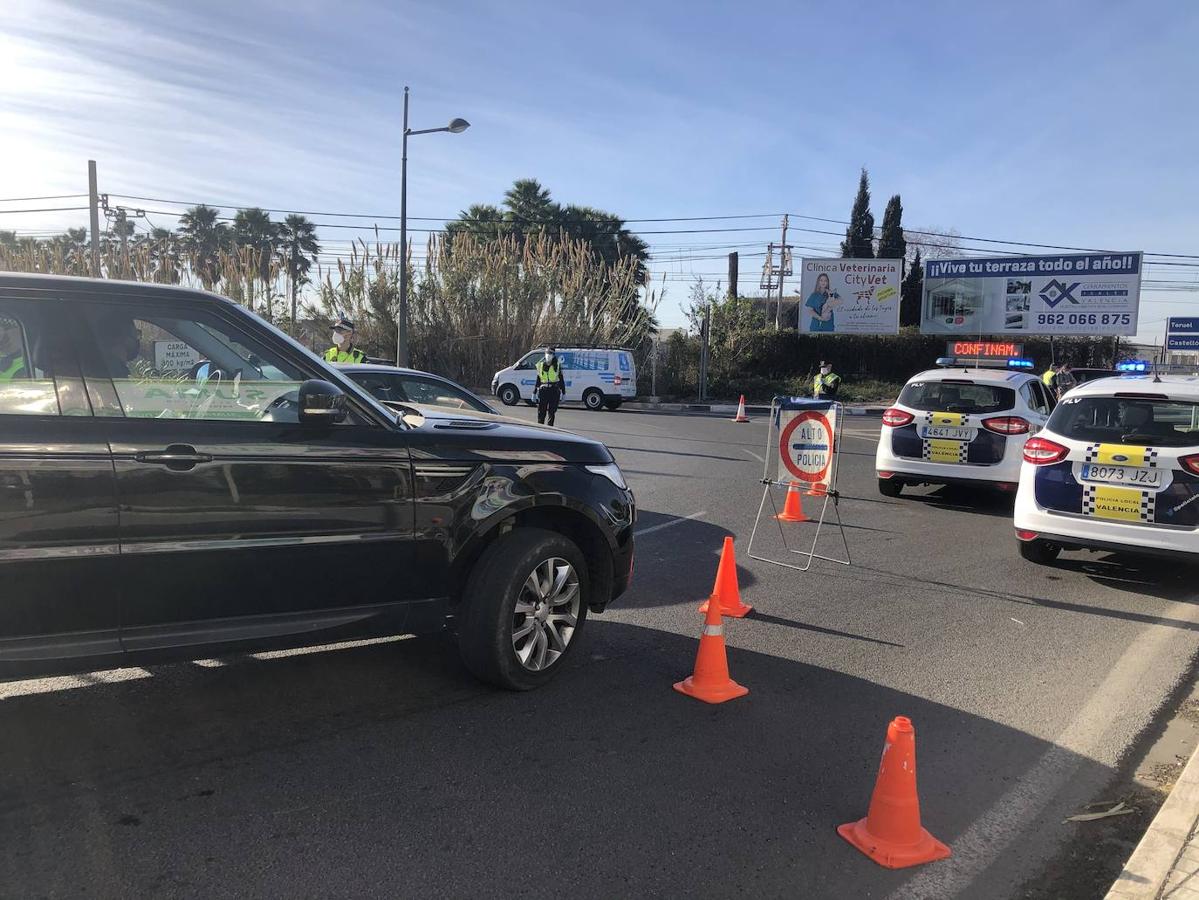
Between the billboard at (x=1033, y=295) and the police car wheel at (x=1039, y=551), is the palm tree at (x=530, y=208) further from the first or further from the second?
Answer: the police car wheel at (x=1039, y=551)

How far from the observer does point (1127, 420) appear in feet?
22.9

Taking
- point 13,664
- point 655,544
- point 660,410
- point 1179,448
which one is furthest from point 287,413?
point 660,410

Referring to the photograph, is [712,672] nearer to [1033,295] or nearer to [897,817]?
[897,817]

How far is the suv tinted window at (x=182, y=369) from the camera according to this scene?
3.47 meters

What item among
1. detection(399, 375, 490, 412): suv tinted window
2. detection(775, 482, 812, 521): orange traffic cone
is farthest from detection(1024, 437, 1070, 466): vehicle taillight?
detection(399, 375, 490, 412): suv tinted window

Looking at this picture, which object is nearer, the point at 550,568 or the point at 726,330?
the point at 550,568

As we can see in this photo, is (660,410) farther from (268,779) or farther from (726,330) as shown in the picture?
(268,779)

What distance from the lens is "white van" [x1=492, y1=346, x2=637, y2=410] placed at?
90.4 feet

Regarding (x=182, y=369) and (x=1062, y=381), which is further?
(x=1062, y=381)

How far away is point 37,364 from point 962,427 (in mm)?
9092

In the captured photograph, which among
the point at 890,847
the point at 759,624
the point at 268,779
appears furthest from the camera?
the point at 759,624

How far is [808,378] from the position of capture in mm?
36531

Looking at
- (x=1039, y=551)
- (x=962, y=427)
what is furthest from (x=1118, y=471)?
(x=962, y=427)

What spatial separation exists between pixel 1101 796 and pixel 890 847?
1.23m
